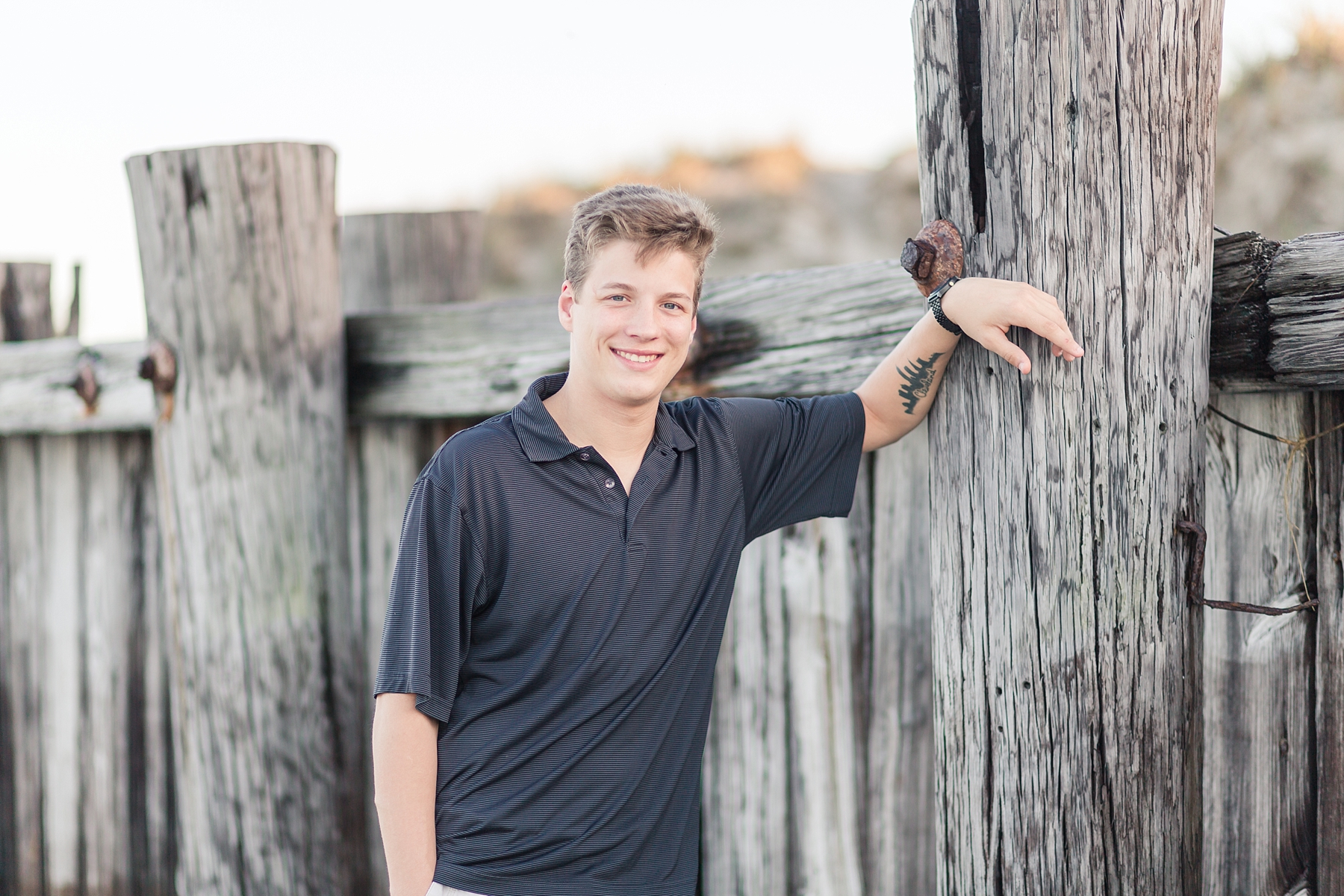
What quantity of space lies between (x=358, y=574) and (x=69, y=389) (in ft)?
3.95

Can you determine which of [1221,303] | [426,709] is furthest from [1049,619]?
[426,709]

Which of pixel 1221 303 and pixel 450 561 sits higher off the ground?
pixel 1221 303

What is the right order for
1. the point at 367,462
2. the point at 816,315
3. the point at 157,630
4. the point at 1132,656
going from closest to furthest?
the point at 1132,656
the point at 816,315
the point at 367,462
the point at 157,630

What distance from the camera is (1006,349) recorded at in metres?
1.90

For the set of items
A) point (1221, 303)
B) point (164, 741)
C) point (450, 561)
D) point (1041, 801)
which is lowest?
point (164, 741)

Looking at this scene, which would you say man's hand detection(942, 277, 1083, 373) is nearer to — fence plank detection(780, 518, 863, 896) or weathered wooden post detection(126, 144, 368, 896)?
fence plank detection(780, 518, 863, 896)

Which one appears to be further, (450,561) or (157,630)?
(157,630)

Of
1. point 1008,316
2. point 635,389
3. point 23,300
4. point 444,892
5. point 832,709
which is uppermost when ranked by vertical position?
point 23,300

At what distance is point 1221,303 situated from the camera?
2.06 metres

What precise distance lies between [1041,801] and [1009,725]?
0.14m

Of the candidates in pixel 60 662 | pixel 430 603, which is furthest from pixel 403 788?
pixel 60 662

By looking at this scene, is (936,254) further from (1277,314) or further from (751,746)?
(751,746)

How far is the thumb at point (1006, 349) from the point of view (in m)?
1.90

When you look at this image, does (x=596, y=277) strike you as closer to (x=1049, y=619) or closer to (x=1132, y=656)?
(x=1049, y=619)
